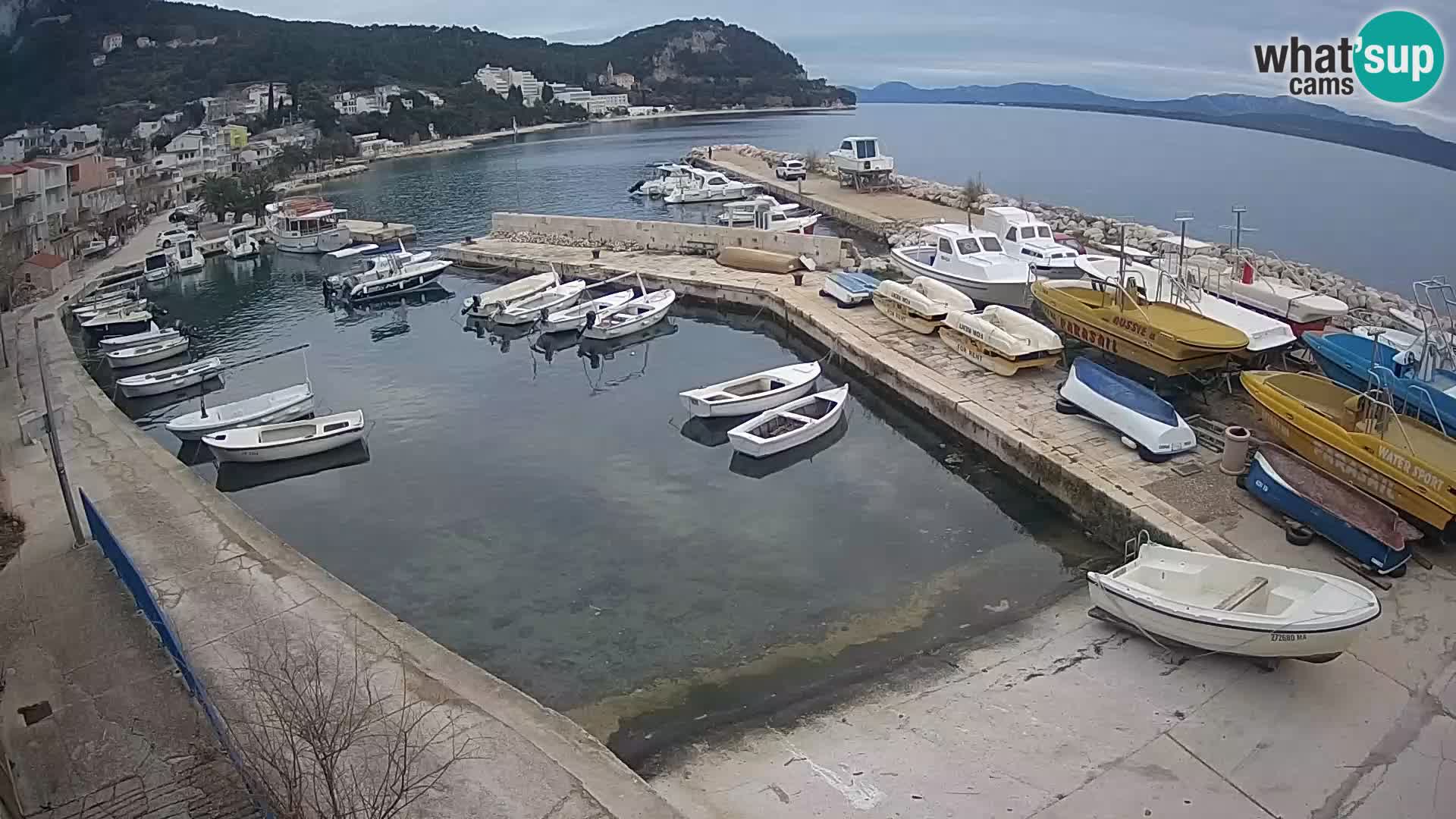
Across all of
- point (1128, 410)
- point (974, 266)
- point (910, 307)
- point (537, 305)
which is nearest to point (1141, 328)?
point (1128, 410)

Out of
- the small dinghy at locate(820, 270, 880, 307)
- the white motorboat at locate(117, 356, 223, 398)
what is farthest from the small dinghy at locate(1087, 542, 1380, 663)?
the white motorboat at locate(117, 356, 223, 398)

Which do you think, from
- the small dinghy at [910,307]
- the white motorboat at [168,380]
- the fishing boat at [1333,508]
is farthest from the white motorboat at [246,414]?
the fishing boat at [1333,508]

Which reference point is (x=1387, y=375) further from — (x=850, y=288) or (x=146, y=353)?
(x=146, y=353)

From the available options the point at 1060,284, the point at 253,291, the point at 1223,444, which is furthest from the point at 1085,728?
the point at 253,291

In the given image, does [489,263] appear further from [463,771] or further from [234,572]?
[463,771]

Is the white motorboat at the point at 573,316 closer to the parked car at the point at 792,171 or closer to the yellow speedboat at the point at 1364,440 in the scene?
the yellow speedboat at the point at 1364,440

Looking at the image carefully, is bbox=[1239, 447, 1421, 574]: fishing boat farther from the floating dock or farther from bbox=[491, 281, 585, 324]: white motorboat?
bbox=[491, 281, 585, 324]: white motorboat

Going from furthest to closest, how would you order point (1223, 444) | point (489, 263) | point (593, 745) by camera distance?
point (489, 263) → point (1223, 444) → point (593, 745)
